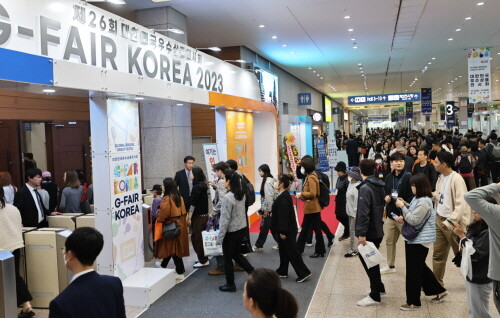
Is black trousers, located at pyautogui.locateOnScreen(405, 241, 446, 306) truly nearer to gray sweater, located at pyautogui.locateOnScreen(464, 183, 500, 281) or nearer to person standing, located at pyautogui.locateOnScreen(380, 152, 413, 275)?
person standing, located at pyautogui.locateOnScreen(380, 152, 413, 275)

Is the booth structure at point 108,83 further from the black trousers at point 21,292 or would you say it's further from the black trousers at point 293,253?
the black trousers at point 293,253

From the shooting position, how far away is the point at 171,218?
18.6 feet

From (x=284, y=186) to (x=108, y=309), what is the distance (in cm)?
377

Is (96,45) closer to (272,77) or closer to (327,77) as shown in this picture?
(272,77)

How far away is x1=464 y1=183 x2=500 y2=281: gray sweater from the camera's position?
10.0ft

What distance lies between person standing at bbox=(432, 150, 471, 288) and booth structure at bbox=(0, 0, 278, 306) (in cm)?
315

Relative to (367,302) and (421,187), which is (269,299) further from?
(367,302)

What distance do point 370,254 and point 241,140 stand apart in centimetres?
577

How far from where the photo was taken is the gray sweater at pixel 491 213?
3.05 meters

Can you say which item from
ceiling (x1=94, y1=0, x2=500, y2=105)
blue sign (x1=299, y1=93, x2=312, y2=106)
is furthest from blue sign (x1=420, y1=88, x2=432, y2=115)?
blue sign (x1=299, y1=93, x2=312, y2=106)

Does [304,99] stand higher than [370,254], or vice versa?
[304,99]

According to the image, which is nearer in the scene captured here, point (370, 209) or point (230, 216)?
point (370, 209)

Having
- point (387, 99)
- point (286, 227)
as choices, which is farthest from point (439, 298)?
point (387, 99)

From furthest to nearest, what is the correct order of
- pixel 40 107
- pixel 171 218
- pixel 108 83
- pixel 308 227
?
pixel 40 107
pixel 308 227
pixel 171 218
pixel 108 83
